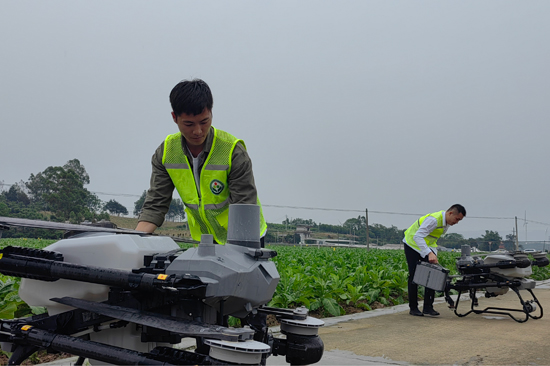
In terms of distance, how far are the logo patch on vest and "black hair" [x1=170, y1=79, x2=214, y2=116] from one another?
0.47 meters

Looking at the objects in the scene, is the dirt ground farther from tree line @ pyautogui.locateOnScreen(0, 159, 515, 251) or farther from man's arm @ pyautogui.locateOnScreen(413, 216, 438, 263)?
tree line @ pyautogui.locateOnScreen(0, 159, 515, 251)

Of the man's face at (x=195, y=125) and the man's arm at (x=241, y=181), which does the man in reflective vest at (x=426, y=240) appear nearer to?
the man's arm at (x=241, y=181)

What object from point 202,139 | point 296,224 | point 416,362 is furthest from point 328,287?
point 296,224

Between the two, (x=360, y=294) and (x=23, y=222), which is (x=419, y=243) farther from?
(x=23, y=222)

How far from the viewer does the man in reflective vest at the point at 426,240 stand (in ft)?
23.7

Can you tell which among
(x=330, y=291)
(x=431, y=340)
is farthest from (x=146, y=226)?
(x=330, y=291)

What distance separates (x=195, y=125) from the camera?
9.41 ft

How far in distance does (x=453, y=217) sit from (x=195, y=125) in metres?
5.54

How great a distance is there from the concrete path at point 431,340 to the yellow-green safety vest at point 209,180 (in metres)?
1.30

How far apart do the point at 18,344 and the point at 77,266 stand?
49cm

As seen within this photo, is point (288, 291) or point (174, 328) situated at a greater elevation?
point (174, 328)

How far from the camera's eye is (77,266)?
6.88 ft

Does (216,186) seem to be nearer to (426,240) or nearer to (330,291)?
(330,291)

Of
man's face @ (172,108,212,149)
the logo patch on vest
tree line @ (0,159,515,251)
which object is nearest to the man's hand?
the logo patch on vest
